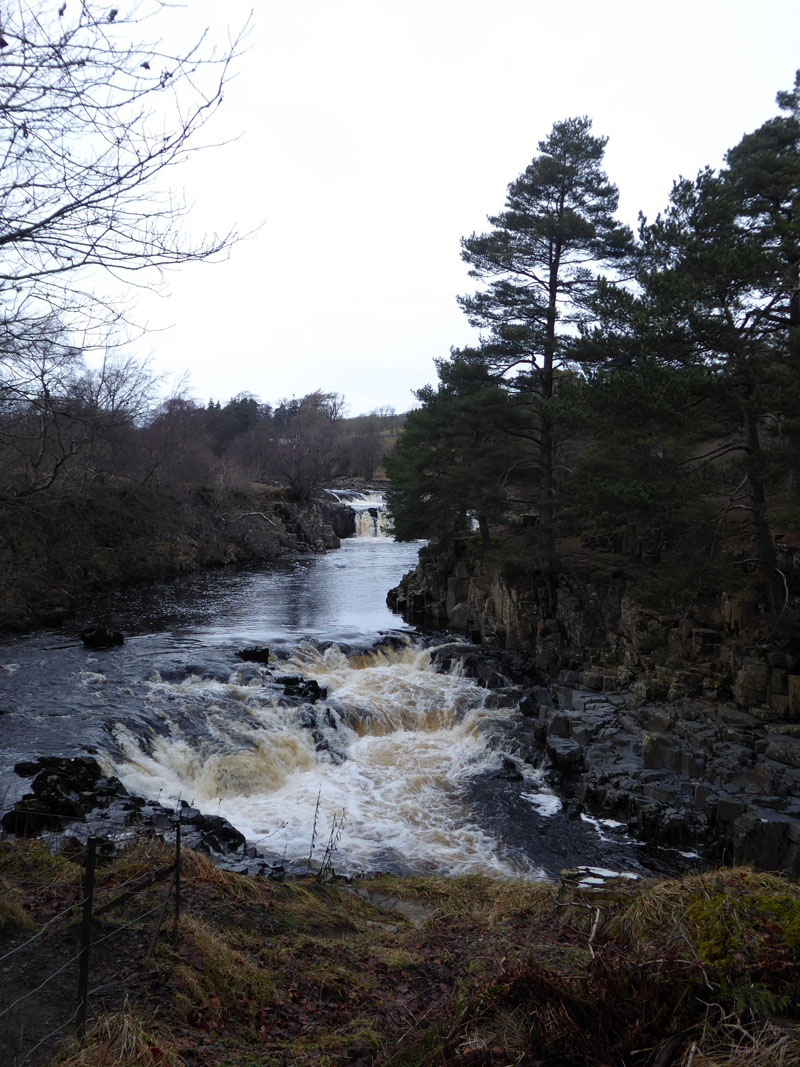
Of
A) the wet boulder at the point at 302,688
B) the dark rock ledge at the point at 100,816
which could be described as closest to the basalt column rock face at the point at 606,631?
the wet boulder at the point at 302,688

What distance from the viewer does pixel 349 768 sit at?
1279cm

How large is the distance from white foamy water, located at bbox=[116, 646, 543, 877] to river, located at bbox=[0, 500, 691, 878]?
36 millimetres

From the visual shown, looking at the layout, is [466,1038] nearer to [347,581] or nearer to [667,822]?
[667,822]

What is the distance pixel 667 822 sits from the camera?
31.9 ft

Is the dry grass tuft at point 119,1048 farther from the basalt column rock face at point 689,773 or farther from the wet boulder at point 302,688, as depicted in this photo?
the wet boulder at point 302,688

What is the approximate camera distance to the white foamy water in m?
9.75

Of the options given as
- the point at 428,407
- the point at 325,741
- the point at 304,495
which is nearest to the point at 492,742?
the point at 325,741

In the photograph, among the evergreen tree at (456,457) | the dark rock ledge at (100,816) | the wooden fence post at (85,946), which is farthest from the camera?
the evergreen tree at (456,457)

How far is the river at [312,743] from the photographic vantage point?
32.1 ft

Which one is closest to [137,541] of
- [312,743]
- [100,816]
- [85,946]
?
[312,743]

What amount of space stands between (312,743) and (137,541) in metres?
20.2

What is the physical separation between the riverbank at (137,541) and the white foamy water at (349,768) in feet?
17.8

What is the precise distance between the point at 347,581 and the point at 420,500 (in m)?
7.72

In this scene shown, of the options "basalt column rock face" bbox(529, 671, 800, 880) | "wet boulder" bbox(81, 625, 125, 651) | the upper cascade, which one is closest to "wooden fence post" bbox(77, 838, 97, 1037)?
"basalt column rock face" bbox(529, 671, 800, 880)
